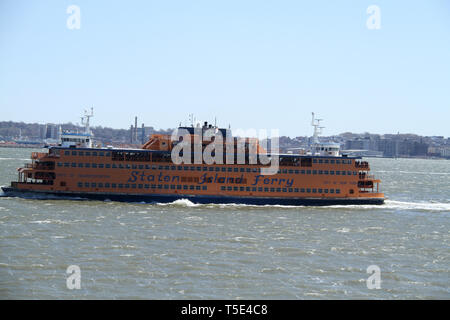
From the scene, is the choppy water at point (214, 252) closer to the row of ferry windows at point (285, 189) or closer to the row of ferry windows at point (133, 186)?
the row of ferry windows at point (133, 186)

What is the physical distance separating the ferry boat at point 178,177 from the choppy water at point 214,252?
328 cm

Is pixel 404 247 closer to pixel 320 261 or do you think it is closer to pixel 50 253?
pixel 320 261

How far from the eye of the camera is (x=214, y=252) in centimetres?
2927

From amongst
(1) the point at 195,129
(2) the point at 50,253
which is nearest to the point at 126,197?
(1) the point at 195,129

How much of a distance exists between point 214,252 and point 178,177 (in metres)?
20.6

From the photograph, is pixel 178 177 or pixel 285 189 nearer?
pixel 178 177

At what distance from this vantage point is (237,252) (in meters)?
29.4

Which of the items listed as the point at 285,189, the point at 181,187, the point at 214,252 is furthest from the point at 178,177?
the point at 214,252

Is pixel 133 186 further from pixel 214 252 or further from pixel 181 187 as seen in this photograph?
pixel 214 252

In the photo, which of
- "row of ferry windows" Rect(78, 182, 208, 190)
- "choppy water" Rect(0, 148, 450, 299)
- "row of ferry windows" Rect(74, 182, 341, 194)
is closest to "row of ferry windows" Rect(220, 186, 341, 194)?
"row of ferry windows" Rect(74, 182, 341, 194)

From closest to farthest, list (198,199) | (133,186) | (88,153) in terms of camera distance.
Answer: (88,153), (133,186), (198,199)

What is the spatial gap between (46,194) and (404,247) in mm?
30708

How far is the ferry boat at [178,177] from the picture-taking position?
4806 cm

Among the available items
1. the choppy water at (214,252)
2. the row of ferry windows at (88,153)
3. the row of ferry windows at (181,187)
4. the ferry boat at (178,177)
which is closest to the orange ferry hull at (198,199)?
the ferry boat at (178,177)
